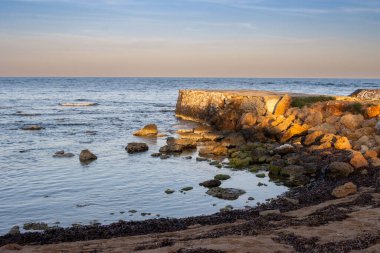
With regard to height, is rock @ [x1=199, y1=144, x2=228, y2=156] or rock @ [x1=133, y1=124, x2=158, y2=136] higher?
rock @ [x1=199, y1=144, x2=228, y2=156]

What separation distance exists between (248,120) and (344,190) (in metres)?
17.3

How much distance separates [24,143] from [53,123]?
42.2ft

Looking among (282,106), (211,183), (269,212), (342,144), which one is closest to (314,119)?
(282,106)

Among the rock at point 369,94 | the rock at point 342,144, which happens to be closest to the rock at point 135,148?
the rock at point 342,144

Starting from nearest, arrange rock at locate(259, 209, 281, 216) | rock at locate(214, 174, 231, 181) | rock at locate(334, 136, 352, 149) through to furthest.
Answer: rock at locate(259, 209, 281, 216) → rock at locate(214, 174, 231, 181) → rock at locate(334, 136, 352, 149)

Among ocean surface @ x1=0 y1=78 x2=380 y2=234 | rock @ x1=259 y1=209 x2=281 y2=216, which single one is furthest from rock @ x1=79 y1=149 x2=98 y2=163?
rock @ x1=259 y1=209 x2=281 y2=216

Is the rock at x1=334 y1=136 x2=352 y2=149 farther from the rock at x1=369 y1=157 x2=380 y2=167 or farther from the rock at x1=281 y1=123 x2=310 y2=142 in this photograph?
the rock at x1=281 y1=123 x2=310 y2=142

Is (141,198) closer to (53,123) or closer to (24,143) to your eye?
(24,143)

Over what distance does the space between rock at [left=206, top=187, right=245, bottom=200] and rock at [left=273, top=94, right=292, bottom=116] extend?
56.8 ft

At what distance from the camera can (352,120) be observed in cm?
2930

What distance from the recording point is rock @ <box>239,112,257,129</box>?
33750mm

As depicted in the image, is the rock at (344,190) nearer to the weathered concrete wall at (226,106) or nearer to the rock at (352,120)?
the rock at (352,120)

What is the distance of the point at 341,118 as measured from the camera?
2995cm

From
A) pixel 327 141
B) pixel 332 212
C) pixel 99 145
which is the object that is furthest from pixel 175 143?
pixel 332 212
